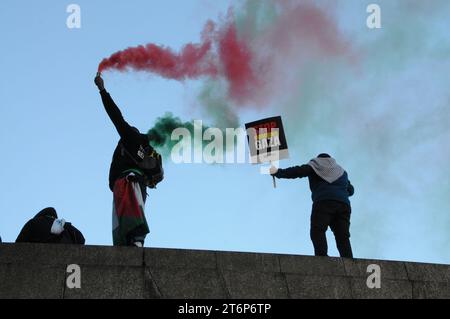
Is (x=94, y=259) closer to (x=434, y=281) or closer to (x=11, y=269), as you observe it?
(x=11, y=269)

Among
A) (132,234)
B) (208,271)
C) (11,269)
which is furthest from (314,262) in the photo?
(11,269)

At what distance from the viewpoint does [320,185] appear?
13094 millimetres

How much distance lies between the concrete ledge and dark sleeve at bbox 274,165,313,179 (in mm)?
1862

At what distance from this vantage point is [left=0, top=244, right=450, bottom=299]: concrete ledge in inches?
419

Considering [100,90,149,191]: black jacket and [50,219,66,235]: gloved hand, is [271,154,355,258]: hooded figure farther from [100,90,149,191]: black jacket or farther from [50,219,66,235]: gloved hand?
[50,219,66,235]: gloved hand

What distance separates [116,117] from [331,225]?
3.02 metres

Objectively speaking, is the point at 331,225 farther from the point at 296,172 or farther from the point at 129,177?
the point at 129,177

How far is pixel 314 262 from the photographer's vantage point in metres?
11.5

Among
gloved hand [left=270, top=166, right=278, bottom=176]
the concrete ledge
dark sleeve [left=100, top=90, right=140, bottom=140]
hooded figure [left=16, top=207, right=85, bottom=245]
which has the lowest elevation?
the concrete ledge

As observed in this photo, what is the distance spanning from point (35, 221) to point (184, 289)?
2.34 m

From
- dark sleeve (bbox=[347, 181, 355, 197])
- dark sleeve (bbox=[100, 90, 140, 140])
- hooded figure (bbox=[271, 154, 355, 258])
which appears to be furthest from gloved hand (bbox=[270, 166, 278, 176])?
dark sleeve (bbox=[100, 90, 140, 140])

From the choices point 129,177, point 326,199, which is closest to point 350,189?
point 326,199
